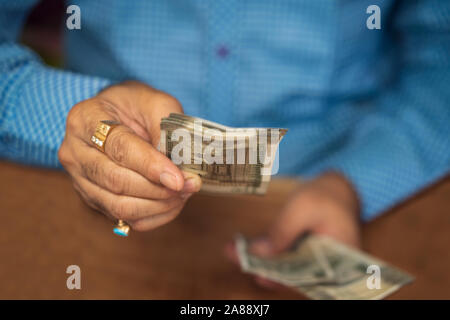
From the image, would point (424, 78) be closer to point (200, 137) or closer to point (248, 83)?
point (248, 83)

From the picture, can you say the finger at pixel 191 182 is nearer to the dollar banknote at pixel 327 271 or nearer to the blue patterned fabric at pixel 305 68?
the dollar banknote at pixel 327 271

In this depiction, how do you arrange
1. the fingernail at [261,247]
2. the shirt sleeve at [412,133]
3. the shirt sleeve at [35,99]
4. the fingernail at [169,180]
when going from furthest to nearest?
the shirt sleeve at [412,133] → the fingernail at [261,247] → the shirt sleeve at [35,99] → the fingernail at [169,180]

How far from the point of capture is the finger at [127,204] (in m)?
0.46

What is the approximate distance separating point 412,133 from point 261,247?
51 cm

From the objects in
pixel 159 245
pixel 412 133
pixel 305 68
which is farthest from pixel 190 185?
pixel 412 133

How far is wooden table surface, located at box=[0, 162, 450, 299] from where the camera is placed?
0.64 metres

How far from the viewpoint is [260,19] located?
0.82 metres

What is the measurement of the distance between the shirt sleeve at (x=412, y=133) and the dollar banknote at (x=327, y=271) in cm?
22

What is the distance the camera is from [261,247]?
0.78 meters

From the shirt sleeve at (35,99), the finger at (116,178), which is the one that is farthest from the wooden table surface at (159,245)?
the finger at (116,178)

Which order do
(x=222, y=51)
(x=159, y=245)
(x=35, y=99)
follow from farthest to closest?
(x=222, y=51) → (x=159, y=245) → (x=35, y=99)

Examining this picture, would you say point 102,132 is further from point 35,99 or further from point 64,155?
point 35,99

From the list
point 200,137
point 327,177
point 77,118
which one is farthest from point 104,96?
point 327,177
